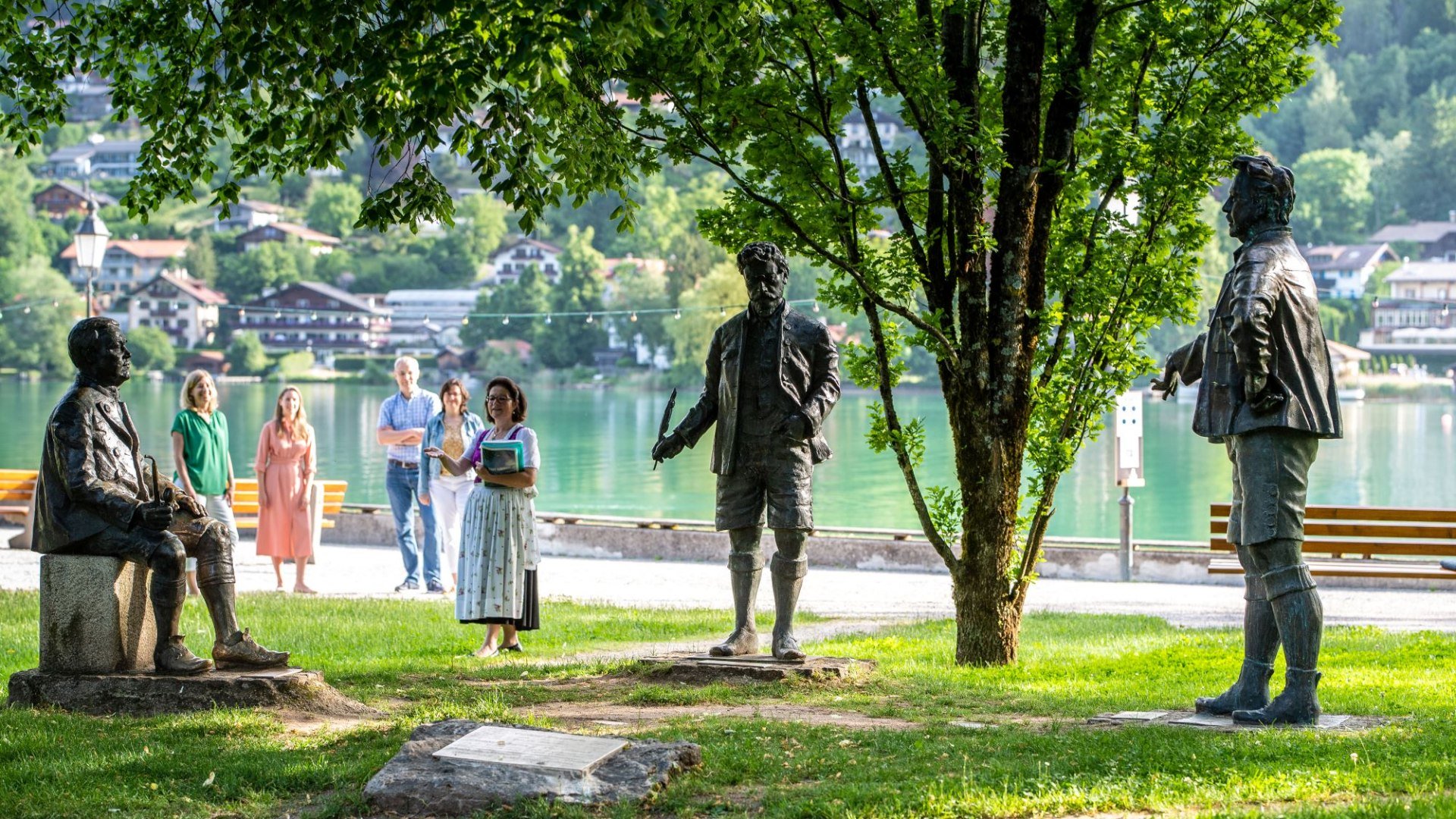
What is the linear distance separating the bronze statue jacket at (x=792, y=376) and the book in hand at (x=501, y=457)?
1534 millimetres

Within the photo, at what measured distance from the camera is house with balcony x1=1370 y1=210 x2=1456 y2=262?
138 meters

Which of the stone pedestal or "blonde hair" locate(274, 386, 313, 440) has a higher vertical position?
"blonde hair" locate(274, 386, 313, 440)

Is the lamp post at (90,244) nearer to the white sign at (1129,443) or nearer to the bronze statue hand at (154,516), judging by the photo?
the white sign at (1129,443)

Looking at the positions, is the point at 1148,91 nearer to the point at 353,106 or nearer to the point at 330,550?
the point at 353,106

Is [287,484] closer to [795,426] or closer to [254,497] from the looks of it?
[254,497]

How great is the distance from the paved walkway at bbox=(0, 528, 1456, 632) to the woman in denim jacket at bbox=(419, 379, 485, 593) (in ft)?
1.88

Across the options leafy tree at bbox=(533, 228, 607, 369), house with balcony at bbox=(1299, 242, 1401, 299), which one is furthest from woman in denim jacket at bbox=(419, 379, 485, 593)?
house with balcony at bbox=(1299, 242, 1401, 299)

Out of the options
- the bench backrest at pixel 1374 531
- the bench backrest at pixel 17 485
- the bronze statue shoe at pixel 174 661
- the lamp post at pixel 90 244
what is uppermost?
the lamp post at pixel 90 244

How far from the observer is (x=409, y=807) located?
19.1ft

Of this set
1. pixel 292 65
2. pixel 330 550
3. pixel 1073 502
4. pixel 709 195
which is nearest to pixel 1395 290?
pixel 709 195

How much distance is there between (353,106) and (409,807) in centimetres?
436

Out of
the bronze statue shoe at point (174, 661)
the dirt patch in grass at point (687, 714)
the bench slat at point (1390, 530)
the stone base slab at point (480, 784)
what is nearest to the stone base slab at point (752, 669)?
the dirt patch in grass at point (687, 714)

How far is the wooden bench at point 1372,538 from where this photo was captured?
16312 millimetres

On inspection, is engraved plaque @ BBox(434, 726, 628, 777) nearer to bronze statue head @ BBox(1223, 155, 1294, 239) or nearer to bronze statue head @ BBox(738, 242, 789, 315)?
bronze statue head @ BBox(738, 242, 789, 315)
